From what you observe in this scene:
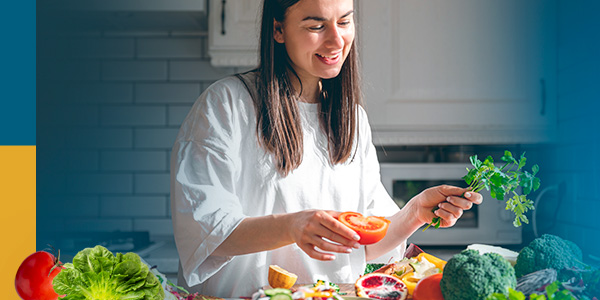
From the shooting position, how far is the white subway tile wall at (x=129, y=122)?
251cm

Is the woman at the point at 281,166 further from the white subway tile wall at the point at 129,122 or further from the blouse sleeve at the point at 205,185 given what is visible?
the white subway tile wall at the point at 129,122

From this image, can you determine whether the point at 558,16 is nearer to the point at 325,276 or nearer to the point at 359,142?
the point at 359,142

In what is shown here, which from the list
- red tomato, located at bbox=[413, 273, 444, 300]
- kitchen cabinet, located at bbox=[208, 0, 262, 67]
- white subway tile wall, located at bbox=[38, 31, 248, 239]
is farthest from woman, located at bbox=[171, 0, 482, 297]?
white subway tile wall, located at bbox=[38, 31, 248, 239]

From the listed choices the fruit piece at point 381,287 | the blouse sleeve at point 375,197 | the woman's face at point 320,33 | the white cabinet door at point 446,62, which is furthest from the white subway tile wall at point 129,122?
the fruit piece at point 381,287

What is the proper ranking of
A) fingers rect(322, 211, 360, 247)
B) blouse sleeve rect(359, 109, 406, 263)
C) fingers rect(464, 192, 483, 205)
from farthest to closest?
blouse sleeve rect(359, 109, 406, 263), fingers rect(464, 192, 483, 205), fingers rect(322, 211, 360, 247)

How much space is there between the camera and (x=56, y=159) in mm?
2445

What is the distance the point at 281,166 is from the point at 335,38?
297mm

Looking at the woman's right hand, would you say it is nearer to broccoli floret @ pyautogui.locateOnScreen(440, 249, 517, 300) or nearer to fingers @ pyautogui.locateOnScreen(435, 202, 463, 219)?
broccoli floret @ pyautogui.locateOnScreen(440, 249, 517, 300)

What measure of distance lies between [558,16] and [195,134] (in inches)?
72.1

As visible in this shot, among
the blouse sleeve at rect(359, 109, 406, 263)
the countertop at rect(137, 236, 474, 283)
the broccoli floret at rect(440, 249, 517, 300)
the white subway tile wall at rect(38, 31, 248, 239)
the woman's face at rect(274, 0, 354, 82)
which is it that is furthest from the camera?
the white subway tile wall at rect(38, 31, 248, 239)

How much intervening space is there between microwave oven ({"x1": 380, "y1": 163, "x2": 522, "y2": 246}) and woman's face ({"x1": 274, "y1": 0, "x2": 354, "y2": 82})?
1.21 metres

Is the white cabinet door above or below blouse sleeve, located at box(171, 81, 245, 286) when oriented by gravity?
above

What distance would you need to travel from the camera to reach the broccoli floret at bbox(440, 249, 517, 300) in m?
0.69

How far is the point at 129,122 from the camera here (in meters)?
2.56
